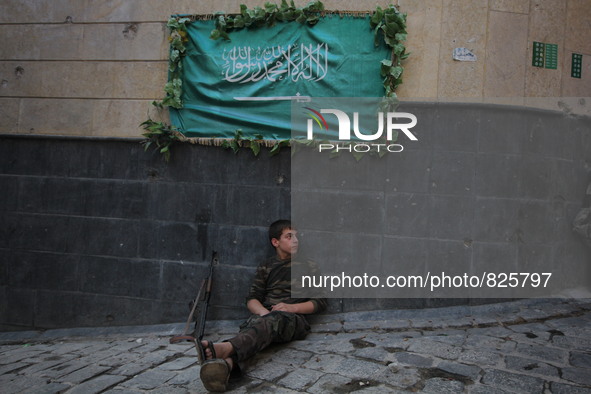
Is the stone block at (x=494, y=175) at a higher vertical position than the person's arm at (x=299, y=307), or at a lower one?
higher

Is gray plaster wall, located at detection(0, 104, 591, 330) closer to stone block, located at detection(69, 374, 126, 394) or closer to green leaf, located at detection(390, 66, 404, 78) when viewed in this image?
green leaf, located at detection(390, 66, 404, 78)

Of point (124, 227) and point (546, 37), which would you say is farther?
point (124, 227)

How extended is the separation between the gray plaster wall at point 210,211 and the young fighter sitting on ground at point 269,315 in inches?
15.4

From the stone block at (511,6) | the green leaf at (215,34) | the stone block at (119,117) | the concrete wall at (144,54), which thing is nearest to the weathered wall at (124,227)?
the stone block at (119,117)

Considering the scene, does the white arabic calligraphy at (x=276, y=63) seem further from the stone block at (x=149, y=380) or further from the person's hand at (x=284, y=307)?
the stone block at (x=149, y=380)

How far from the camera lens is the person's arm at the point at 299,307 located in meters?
4.20

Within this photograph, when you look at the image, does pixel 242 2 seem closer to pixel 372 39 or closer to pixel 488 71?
pixel 372 39

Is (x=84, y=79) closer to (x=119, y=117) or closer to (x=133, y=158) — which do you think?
(x=119, y=117)

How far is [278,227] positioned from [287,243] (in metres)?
0.20

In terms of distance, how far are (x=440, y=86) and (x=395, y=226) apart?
5.08 feet

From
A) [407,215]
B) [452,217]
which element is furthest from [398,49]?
[452,217]

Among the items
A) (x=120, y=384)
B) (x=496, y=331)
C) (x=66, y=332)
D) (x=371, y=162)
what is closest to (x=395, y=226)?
(x=371, y=162)

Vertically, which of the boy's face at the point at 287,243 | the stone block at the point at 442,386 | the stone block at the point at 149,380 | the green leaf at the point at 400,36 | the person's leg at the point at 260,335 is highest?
the green leaf at the point at 400,36

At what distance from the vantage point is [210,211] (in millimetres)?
5141
